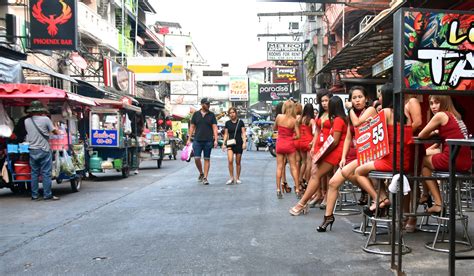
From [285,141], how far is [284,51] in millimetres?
20297

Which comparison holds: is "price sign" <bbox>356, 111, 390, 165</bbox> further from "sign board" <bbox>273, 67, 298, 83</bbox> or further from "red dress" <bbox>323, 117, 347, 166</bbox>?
"sign board" <bbox>273, 67, 298, 83</bbox>

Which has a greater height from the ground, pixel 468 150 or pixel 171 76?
pixel 171 76

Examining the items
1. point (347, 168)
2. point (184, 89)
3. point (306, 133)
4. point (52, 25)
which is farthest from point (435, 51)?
point (184, 89)

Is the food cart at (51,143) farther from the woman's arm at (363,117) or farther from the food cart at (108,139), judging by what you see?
the woman's arm at (363,117)

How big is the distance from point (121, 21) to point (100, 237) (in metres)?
32.0

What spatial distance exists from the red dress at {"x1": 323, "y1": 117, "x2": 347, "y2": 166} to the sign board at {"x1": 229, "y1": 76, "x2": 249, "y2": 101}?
6069 centimetres

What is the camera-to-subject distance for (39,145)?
9328mm

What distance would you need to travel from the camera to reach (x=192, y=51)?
8438 centimetres

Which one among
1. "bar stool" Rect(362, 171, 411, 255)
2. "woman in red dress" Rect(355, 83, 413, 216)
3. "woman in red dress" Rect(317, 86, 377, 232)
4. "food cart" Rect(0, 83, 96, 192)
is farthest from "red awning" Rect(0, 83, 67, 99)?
"bar stool" Rect(362, 171, 411, 255)

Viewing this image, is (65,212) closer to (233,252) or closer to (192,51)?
(233,252)

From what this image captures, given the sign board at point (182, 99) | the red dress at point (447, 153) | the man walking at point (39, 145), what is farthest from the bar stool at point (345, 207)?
the sign board at point (182, 99)

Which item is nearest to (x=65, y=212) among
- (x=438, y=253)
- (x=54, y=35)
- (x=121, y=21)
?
(x=438, y=253)

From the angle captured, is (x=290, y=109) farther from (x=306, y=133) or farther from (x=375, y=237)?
(x=375, y=237)

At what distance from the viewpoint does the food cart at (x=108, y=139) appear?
13.4 metres
